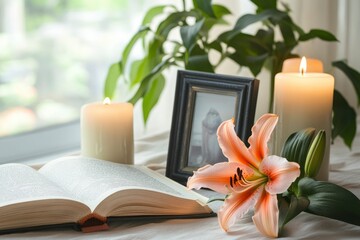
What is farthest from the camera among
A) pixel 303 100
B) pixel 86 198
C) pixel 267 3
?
pixel 267 3

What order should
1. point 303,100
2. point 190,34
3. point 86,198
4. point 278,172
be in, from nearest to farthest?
point 278,172 → point 86,198 → point 303,100 → point 190,34

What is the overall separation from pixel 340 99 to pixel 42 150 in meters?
0.76

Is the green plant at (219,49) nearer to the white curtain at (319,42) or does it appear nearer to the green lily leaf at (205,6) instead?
the green lily leaf at (205,6)

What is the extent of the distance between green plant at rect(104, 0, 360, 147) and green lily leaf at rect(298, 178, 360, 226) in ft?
1.48

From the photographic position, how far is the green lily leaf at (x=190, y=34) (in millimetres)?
1487

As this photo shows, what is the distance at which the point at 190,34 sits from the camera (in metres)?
1.50

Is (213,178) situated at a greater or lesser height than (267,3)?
lesser

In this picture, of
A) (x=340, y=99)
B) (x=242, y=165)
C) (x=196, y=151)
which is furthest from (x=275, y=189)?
(x=340, y=99)

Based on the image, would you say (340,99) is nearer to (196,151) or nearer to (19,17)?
(196,151)

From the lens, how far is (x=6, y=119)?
1.92 metres

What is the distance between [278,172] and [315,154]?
84mm

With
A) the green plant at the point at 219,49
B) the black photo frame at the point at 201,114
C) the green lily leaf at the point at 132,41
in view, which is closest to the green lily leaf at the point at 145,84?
the green plant at the point at 219,49

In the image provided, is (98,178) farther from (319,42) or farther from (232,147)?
(319,42)

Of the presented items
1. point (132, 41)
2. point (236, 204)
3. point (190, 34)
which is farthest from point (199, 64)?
point (236, 204)
